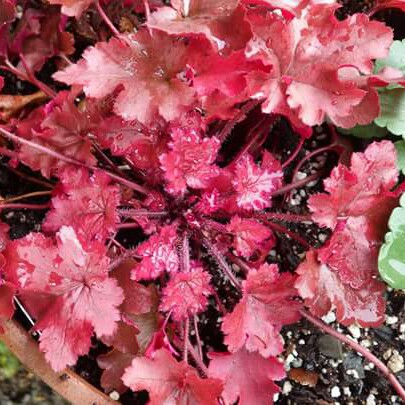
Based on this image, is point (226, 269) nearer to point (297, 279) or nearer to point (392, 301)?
point (297, 279)

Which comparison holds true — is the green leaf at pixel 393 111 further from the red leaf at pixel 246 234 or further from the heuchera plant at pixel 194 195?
the red leaf at pixel 246 234

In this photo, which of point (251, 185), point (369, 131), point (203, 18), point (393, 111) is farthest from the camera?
point (369, 131)

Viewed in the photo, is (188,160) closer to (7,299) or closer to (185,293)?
(185,293)

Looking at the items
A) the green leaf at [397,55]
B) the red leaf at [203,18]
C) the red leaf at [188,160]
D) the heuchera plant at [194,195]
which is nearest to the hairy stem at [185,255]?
the heuchera plant at [194,195]

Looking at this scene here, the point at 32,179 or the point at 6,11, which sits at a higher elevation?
the point at 6,11

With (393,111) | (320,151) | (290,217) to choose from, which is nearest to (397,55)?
(393,111)

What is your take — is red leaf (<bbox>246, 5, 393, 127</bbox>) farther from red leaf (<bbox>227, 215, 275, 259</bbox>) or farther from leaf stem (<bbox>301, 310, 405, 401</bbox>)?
leaf stem (<bbox>301, 310, 405, 401</bbox>)

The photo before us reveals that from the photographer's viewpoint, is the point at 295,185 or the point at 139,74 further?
the point at 295,185
